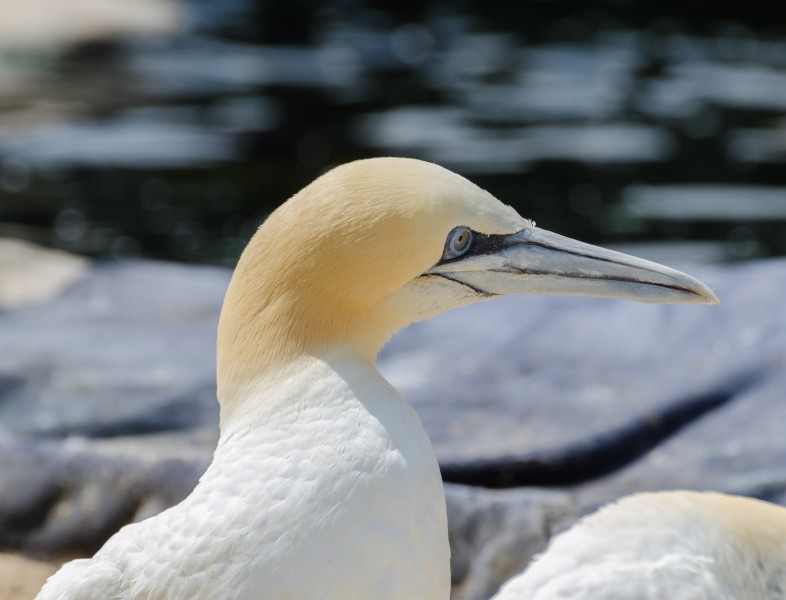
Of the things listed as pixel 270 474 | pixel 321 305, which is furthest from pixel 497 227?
pixel 270 474

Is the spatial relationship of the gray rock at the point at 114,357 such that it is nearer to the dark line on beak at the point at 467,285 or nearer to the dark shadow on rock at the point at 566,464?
the dark shadow on rock at the point at 566,464

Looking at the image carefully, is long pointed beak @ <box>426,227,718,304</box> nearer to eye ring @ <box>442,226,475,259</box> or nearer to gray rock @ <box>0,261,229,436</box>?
eye ring @ <box>442,226,475,259</box>

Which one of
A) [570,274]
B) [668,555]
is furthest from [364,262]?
[668,555]

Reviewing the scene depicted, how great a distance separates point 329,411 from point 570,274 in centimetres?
73

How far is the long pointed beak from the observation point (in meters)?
3.27

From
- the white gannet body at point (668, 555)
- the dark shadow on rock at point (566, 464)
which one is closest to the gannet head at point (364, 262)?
the white gannet body at point (668, 555)

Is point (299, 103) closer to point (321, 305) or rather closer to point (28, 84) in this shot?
point (28, 84)

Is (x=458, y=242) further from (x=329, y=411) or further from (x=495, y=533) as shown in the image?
(x=495, y=533)

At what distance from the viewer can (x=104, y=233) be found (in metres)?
11.0

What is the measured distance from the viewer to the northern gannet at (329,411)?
293 cm

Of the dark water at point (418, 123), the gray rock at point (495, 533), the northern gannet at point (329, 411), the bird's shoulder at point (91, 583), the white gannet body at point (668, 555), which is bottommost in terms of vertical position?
the dark water at point (418, 123)

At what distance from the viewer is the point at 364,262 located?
10.1 feet

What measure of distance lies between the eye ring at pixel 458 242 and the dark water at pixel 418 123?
7.38 m

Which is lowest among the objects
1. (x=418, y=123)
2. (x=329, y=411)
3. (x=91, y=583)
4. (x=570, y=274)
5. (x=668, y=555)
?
(x=418, y=123)
